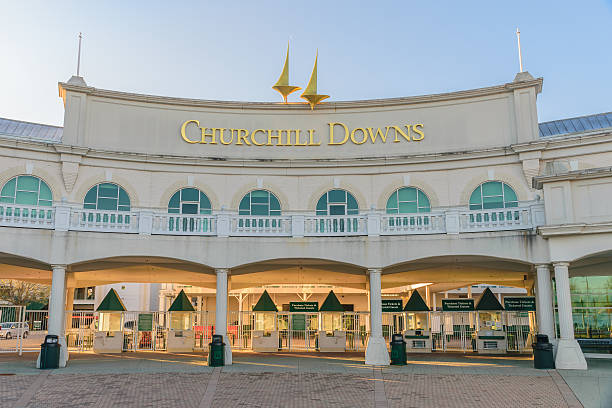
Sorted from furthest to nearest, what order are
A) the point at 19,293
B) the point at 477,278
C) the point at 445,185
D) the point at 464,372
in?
the point at 19,293 → the point at 477,278 → the point at 445,185 → the point at 464,372

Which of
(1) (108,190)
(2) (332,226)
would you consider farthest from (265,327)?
(1) (108,190)

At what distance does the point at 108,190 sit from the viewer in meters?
24.9

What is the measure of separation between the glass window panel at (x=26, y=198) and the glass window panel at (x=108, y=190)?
240 centimetres

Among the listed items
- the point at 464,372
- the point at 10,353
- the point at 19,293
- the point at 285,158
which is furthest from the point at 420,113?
the point at 19,293

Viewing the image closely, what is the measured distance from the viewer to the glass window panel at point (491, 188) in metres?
24.5

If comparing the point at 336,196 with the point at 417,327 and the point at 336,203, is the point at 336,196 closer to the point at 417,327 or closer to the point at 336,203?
the point at 336,203

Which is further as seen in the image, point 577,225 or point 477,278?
point 477,278

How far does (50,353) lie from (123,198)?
278 inches

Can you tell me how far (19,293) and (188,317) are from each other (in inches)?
1124

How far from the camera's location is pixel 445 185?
82.3ft

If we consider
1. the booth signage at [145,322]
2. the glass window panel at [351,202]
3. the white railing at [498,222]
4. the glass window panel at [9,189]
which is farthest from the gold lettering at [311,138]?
the glass window panel at [9,189]

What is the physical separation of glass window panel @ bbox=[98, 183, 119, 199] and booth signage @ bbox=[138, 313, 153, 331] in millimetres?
6261

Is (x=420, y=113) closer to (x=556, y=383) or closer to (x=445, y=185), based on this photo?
(x=445, y=185)

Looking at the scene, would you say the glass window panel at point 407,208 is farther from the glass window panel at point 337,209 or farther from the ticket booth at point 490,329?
the ticket booth at point 490,329
